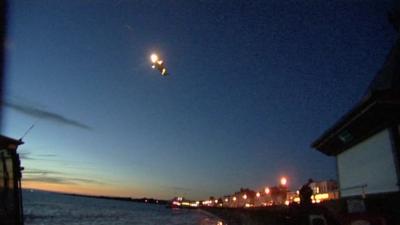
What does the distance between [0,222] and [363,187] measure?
10.2 metres

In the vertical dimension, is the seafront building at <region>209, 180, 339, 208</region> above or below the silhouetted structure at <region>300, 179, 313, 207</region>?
above

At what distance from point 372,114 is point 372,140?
125cm

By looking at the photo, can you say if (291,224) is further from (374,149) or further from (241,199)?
(241,199)

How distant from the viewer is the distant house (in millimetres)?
10430

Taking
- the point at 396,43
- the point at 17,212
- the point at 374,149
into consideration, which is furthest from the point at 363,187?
the point at 17,212

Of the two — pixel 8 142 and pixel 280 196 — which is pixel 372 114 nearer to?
pixel 8 142

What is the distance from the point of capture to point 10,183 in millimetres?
8805

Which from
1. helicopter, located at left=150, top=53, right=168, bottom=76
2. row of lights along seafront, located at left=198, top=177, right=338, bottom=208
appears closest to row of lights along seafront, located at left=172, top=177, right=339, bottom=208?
row of lights along seafront, located at left=198, top=177, right=338, bottom=208

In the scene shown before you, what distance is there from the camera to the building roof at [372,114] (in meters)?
10.2

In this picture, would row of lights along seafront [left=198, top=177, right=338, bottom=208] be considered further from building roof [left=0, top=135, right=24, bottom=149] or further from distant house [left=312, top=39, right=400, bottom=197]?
building roof [left=0, top=135, right=24, bottom=149]

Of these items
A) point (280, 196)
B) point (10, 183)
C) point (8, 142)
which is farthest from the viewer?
point (280, 196)

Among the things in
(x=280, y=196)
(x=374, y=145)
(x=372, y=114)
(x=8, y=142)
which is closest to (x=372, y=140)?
(x=374, y=145)

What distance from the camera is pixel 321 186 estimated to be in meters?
51.0

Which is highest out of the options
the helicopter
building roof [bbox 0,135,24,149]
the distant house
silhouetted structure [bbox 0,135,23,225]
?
the helicopter
